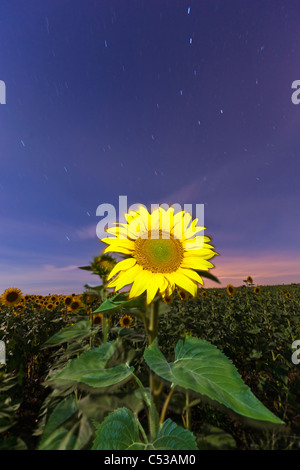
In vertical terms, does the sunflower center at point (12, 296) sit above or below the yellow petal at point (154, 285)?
below

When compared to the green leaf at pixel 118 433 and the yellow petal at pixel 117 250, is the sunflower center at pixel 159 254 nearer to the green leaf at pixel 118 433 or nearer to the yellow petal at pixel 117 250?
the yellow petal at pixel 117 250

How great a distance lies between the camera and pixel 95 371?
1420 mm

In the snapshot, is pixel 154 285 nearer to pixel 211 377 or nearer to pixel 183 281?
pixel 183 281

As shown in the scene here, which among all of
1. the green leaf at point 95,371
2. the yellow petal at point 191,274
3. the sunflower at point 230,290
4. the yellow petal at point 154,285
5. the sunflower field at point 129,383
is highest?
the yellow petal at point 191,274

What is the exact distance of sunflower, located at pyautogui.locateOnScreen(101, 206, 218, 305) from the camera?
5.21ft

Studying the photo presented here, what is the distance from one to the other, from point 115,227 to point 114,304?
0.56 m

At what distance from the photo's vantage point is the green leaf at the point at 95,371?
130cm

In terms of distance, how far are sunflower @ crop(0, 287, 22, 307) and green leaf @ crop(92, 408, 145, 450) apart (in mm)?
7519

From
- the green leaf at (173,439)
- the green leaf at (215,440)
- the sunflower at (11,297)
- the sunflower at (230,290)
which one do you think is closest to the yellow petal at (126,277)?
the green leaf at (173,439)

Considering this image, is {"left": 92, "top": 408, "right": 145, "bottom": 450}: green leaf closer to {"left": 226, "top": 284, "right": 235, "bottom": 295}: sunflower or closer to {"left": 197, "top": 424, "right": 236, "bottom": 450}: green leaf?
{"left": 197, "top": 424, "right": 236, "bottom": 450}: green leaf

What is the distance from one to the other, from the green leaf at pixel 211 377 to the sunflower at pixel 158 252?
335 mm

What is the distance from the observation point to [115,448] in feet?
4.07
